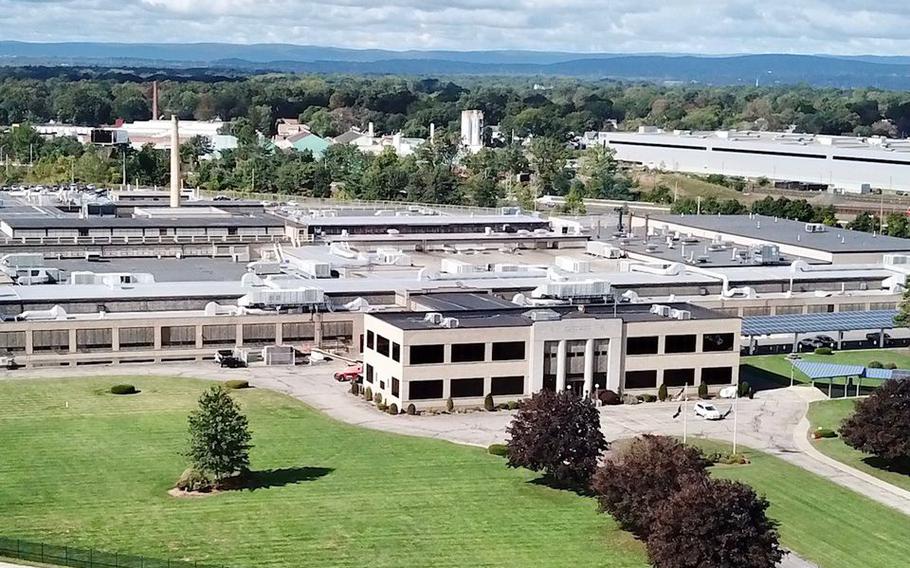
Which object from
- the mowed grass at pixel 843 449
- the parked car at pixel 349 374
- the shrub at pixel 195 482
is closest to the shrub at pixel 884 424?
the mowed grass at pixel 843 449

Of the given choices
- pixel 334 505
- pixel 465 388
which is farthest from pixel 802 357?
pixel 334 505

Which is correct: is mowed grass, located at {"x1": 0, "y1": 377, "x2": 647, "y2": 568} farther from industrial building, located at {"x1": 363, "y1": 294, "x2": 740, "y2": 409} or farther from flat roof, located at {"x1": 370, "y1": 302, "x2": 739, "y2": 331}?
flat roof, located at {"x1": 370, "y1": 302, "x2": 739, "y2": 331}

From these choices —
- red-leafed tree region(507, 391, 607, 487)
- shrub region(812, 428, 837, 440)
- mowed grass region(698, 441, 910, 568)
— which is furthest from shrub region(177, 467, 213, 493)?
shrub region(812, 428, 837, 440)

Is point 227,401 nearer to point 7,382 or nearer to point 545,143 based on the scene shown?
point 7,382

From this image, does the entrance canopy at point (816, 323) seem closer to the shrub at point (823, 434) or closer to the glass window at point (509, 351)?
the shrub at point (823, 434)

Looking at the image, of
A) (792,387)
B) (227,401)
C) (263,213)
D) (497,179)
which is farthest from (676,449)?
(497,179)

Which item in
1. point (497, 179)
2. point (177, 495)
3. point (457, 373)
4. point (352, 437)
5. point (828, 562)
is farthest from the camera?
point (497, 179)

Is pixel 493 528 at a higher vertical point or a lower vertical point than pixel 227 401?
lower
